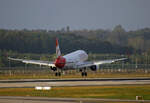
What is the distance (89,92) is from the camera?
200ft

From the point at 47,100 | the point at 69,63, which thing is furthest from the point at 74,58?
the point at 47,100

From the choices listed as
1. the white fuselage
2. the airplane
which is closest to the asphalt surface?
the airplane

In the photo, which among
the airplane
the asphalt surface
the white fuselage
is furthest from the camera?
the white fuselage

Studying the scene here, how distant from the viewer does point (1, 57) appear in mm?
152625

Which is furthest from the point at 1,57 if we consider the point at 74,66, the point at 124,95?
the point at 124,95

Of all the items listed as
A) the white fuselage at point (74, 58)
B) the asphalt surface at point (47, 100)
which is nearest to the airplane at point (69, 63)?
the white fuselage at point (74, 58)

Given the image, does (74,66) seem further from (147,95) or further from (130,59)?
(130,59)

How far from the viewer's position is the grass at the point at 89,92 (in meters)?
57.2

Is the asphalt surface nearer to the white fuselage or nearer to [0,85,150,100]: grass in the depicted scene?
[0,85,150,100]: grass

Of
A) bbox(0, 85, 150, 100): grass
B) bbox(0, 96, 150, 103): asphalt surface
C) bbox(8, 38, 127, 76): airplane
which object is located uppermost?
bbox(8, 38, 127, 76): airplane

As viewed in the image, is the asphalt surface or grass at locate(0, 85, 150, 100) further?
grass at locate(0, 85, 150, 100)

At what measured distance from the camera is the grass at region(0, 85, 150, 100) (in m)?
57.2

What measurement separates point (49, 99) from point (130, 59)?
115026 millimetres

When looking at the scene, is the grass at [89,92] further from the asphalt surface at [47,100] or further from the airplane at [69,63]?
the airplane at [69,63]
